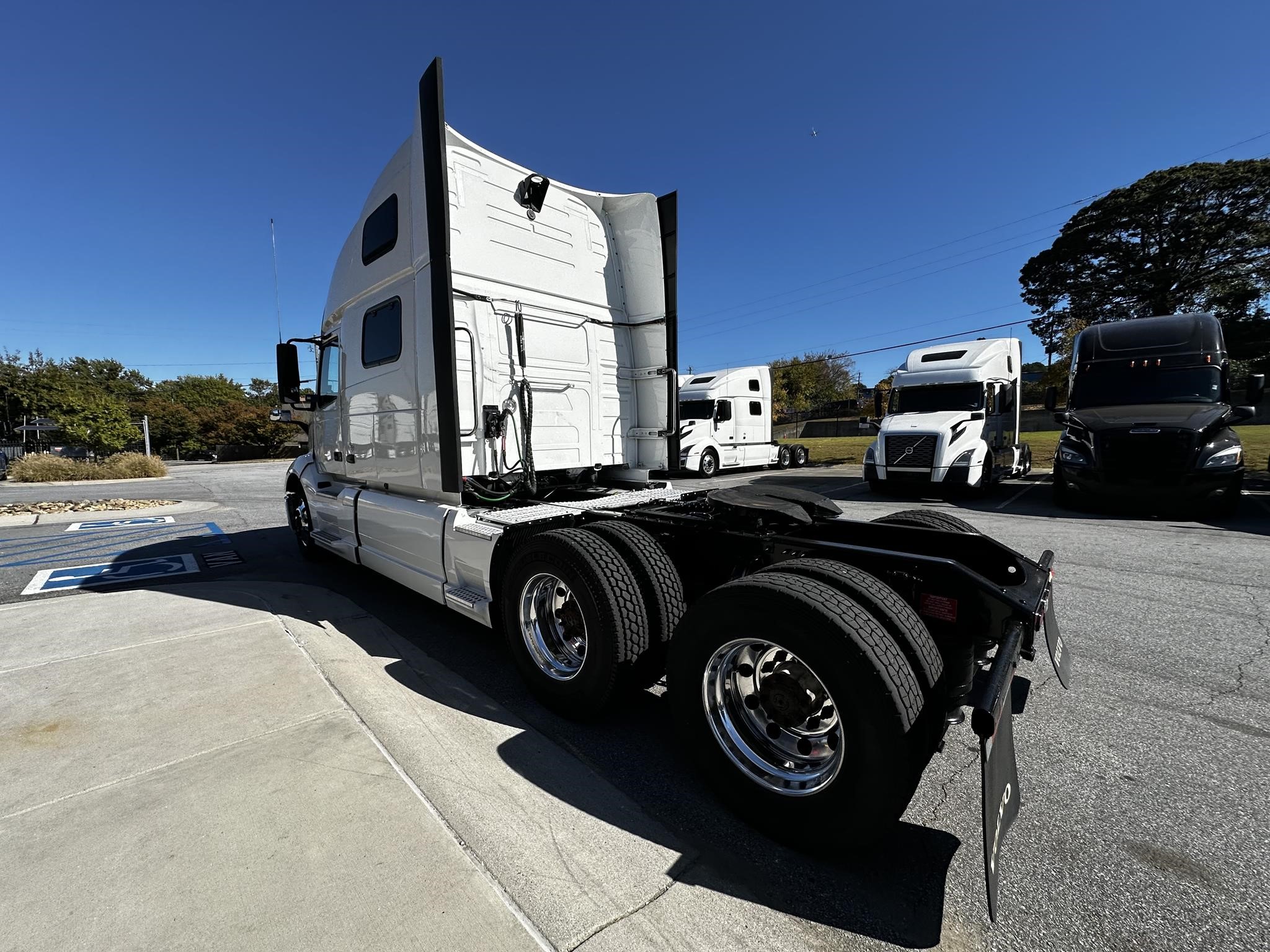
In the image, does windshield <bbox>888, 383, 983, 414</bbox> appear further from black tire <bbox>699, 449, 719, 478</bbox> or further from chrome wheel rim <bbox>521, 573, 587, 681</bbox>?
chrome wheel rim <bbox>521, 573, 587, 681</bbox>

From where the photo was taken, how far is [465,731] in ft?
8.70

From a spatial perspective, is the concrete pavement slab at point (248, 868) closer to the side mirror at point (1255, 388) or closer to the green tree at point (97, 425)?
the side mirror at point (1255, 388)

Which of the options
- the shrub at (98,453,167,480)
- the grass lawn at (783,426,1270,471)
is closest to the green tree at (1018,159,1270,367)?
the grass lawn at (783,426,1270,471)

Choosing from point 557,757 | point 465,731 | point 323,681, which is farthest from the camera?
point 323,681

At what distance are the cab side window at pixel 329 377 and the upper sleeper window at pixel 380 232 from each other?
1125 mm

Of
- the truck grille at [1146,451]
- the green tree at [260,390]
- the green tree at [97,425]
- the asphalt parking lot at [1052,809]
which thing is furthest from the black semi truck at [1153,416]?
the green tree at [260,390]

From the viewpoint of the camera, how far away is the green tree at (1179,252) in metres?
27.9

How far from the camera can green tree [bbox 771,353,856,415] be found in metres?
57.7

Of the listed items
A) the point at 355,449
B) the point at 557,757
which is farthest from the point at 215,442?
the point at 557,757

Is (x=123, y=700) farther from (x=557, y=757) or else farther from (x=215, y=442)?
(x=215, y=442)

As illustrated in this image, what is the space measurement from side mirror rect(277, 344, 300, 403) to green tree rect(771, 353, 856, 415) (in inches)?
2030

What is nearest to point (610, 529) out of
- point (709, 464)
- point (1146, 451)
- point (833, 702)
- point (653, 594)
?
point (653, 594)

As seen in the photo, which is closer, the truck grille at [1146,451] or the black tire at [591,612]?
the black tire at [591,612]

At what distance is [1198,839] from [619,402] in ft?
13.3
